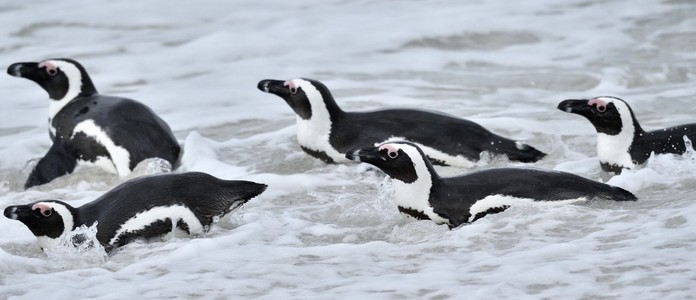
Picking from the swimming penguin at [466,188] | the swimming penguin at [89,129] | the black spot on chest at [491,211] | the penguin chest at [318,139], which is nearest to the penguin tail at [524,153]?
the penguin chest at [318,139]

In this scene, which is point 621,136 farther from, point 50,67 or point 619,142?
point 50,67

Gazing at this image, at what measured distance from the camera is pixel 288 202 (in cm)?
622

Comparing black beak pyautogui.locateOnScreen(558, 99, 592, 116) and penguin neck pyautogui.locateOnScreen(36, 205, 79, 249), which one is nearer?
penguin neck pyautogui.locateOnScreen(36, 205, 79, 249)

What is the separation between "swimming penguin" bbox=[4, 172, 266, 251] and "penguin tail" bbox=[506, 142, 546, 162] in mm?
1835

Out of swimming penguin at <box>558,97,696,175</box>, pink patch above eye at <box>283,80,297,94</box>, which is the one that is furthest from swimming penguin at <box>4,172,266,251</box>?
swimming penguin at <box>558,97,696,175</box>

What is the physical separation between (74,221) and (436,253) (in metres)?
1.62

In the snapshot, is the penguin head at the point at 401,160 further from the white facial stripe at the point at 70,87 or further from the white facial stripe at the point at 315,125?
the white facial stripe at the point at 70,87

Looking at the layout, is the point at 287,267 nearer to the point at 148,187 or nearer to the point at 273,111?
the point at 148,187

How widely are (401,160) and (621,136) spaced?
147cm

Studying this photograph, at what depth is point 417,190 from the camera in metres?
5.57

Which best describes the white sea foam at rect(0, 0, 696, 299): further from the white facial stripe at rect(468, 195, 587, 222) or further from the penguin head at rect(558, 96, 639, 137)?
the penguin head at rect(558, 96, 639, 137)

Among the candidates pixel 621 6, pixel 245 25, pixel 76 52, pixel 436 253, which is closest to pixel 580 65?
pixel 621 6

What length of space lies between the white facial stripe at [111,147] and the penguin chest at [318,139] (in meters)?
1.03

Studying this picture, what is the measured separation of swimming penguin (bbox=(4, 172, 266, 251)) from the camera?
5352 mm
